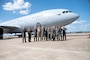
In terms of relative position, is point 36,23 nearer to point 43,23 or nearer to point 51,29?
point 43,23

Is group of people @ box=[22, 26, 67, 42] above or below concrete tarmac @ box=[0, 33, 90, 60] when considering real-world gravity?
above

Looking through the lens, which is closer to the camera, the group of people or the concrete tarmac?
the concrete tarmac

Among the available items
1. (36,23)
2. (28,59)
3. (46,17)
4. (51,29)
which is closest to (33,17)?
(36,23)

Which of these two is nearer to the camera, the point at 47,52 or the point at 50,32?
the point at 47,52

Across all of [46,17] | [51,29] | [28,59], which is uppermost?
[46,17]

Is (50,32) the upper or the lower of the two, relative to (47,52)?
upper

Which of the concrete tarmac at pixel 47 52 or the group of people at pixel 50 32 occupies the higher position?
the group of people at pixel 50 32

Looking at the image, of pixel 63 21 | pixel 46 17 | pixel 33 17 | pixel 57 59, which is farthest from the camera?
pixel 33 17

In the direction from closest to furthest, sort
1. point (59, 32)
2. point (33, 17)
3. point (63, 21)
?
point (59, 32), point (63, 21), point (33, 17)

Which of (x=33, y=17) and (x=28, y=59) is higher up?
(x=33, y=17)

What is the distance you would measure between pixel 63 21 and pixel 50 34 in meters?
7.66

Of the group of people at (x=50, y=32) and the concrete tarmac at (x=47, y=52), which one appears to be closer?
the concrete tarmac at (x=47, y=52)

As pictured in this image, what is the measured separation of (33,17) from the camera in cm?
2747

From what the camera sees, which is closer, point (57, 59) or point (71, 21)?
point (57, 59)
